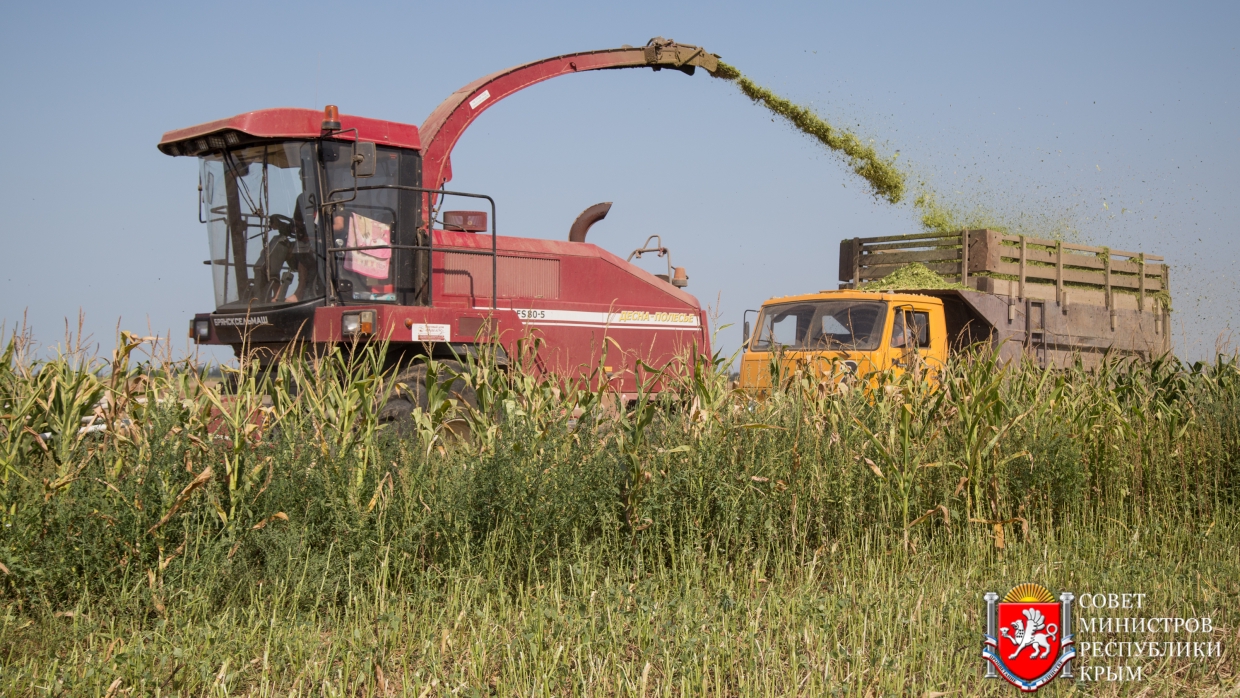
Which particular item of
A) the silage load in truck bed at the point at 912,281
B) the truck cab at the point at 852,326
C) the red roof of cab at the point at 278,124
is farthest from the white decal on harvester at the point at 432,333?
the silage load in truck bed at the point at 912,281

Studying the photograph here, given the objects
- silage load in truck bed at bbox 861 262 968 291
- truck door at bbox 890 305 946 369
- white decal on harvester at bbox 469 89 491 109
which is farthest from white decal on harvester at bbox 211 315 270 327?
silage load in truck bed at bbox 861 262 968 291

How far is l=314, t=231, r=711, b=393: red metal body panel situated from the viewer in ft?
23.8

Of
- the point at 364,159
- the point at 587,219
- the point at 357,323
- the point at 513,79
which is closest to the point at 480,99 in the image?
the point at 513,79

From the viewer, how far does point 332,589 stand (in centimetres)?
382

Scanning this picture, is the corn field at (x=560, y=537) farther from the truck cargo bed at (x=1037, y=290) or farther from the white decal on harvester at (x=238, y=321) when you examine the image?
the truck cargo bed at (x=1037, y=290)

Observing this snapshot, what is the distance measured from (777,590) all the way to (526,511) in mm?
1142

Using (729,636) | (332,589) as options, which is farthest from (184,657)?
(729,636)

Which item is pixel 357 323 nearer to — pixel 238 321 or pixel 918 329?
pixel 238 321

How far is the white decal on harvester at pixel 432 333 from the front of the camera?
711 centimetres

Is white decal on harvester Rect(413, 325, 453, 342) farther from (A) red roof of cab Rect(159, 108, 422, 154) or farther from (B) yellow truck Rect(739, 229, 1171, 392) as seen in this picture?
(B) yellow truck Rect(739, 229, 1171, 392)

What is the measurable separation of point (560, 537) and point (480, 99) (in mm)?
5846

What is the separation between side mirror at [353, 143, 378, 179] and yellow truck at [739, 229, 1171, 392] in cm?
383

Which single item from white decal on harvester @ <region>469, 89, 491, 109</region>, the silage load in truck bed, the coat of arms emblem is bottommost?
the coat of arms emblem

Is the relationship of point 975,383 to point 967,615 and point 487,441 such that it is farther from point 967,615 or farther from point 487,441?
point 487,441
